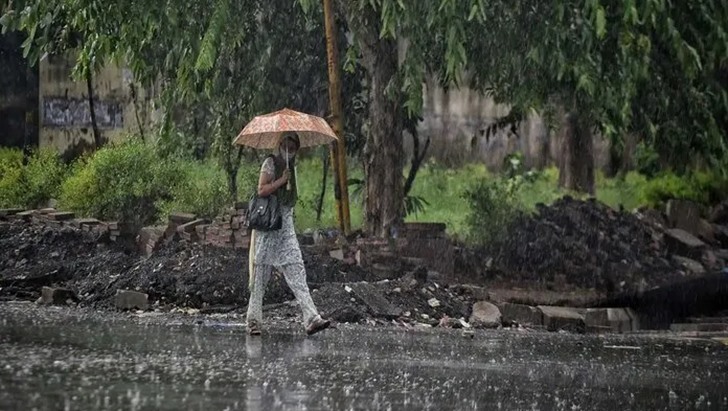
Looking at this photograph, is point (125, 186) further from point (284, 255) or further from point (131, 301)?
point (284, 255)

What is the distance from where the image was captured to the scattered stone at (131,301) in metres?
17.0

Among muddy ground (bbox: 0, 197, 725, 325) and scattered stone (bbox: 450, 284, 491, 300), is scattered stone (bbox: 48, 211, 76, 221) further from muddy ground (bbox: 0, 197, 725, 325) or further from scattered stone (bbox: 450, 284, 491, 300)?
scattered stone (bbox: 450, 284, 491, 300)

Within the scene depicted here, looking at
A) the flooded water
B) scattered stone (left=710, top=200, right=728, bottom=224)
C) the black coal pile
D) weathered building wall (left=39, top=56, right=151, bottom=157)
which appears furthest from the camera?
scattered stone (left=710, top=200, right=728, bottom=224)

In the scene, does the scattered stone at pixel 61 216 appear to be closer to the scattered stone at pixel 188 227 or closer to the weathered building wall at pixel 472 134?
the scattered stone at pixel 188 227

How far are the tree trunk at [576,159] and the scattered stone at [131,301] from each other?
1428cm

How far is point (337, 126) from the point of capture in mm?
19625

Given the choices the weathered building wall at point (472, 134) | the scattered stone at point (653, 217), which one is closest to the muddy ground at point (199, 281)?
the scattered stone at point (653, 217)

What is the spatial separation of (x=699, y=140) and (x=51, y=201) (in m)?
10.6

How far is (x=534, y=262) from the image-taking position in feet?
73.0

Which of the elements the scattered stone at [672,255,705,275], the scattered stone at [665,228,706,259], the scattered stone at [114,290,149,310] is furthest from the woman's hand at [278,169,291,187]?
the scattered stone at [665,228,706,259]

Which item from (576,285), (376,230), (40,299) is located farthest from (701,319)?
(40,299)

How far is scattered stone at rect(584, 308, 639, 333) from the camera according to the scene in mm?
17359

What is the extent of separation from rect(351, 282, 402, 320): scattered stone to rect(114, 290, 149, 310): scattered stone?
8.20 ft

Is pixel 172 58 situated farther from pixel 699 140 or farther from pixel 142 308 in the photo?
pixel 699 140
